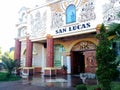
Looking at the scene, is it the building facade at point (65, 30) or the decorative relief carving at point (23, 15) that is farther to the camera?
the decorative relief carving at point (23, 15)

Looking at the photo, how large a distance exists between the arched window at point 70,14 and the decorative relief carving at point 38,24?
3.19 metres

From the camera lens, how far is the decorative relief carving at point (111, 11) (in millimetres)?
15852

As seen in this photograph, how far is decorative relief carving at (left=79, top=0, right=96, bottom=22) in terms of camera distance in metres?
17.6

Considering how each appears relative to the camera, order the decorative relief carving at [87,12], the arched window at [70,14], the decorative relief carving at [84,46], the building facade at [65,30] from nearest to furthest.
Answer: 1. the building facade at [65,30]
2. the decorative relief carving at [87,12]
3. the arched window at [70,14]
4. the decorative relief carving at [84,46]

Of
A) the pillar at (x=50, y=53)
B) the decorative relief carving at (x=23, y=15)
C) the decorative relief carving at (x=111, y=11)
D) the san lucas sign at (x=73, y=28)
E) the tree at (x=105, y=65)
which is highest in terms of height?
the decorative relief carving at (x=23, y=15)

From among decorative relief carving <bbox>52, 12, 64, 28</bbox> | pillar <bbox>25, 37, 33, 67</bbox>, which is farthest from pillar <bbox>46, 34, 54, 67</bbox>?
pillar <bbox>25, 37, 33, 67</bbox>

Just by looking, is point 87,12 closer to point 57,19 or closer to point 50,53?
point 57,19

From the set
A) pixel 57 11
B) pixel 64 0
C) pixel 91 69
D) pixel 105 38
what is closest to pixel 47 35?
pixel 57 11

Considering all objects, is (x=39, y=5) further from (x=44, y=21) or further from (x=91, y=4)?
(x=91, y=4)

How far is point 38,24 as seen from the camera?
22.5 meters

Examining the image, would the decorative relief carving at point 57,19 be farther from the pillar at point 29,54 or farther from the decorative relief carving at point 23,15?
the decorative relief carving at point 23,15

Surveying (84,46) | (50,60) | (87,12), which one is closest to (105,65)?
(87,12)

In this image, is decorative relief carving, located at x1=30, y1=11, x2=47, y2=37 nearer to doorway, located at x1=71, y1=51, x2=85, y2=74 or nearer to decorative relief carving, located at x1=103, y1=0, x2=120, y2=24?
doorway, located at x1=71, y1=51, x2=85, y2=74

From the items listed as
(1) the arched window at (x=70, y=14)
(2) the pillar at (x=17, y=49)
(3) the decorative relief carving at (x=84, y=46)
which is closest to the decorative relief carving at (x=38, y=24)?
(1) the arched window at (x=70, y=14)
